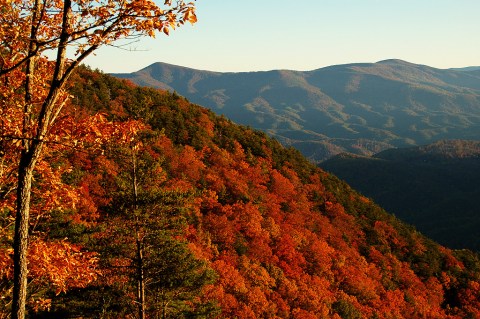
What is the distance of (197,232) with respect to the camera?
45594 mm

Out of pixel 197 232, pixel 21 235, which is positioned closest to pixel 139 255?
pixel 21 235

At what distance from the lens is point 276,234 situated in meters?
56.0

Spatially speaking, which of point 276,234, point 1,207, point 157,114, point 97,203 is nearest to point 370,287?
point 276,234

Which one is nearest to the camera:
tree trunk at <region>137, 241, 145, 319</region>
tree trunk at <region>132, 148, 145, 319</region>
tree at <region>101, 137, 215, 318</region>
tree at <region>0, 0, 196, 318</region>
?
tree at <region>0, 0, 196, 318</region>

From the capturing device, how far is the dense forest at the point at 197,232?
7613mm

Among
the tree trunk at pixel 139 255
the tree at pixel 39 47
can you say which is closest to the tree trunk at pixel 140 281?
the tree trunk at pixel 139 255

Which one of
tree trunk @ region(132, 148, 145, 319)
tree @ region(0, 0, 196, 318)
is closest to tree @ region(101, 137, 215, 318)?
tree trunk @ region(132, 148, 145, 319)

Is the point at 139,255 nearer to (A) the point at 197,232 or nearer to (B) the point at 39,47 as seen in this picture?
(B) the point at 39,47

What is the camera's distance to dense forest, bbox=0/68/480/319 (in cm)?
761

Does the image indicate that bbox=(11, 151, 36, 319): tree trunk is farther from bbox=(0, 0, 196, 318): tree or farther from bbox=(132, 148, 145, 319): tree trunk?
bbox=(132, 148, 145, 319): tree trunk

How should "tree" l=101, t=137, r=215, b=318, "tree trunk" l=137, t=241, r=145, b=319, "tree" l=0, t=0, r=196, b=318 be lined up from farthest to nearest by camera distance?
"tree" l=101, t=137, r=215, b=318
"tree trunk" l=137, t=241, r=145, b=319
"tree" l=0, t=0, r=196, b=318

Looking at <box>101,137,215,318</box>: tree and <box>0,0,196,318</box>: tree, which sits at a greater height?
<box>0,0,196,318</box>: tree

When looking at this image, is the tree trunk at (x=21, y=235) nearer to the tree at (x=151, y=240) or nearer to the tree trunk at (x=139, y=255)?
the tree trunk at (x=139, y=255)

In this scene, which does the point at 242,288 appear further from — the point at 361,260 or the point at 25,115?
the point at 25,115
